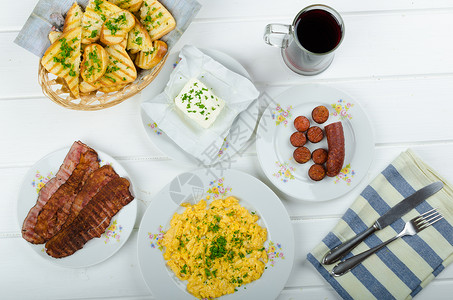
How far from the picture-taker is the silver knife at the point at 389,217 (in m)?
1.87

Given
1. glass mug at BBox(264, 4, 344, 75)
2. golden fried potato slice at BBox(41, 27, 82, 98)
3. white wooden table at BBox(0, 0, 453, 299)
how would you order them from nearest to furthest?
1. golden fried potato slice at BBox(41, 27, 82, 98)
2. glass mug at BBox(264, 4, 344, 75)
3. white wooden table at BBox(0, 0, 453, 299)

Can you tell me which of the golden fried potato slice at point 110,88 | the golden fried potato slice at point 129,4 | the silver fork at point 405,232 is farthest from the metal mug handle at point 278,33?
the silver fork at point 405,232

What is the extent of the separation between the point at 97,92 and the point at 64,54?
225 millimetres

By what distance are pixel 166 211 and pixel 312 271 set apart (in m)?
0.78

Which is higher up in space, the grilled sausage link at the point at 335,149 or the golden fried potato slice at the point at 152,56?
the grilled sausage link at the point at 335,149

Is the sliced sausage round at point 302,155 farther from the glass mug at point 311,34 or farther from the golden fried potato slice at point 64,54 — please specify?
the golden fried potato slice at point 64,54

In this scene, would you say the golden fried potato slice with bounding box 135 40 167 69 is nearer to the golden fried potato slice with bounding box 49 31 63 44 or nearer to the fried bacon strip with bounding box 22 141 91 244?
the golden fried potato slice with bounding box 49 31 63 44

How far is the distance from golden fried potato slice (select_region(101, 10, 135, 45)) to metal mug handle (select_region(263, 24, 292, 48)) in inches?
22.8

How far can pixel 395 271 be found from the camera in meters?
1.90

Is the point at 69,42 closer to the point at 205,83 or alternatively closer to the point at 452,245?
the point at 205,83

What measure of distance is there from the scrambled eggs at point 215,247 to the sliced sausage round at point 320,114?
1.79 feet

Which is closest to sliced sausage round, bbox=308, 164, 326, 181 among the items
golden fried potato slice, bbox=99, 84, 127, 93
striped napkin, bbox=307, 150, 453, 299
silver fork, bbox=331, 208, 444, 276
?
striped napkin, bbox=307, 150, 453, 299

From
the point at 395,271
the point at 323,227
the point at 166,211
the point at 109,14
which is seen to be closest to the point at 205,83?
the point at 109,14

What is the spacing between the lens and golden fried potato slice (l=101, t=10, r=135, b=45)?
161 cm
